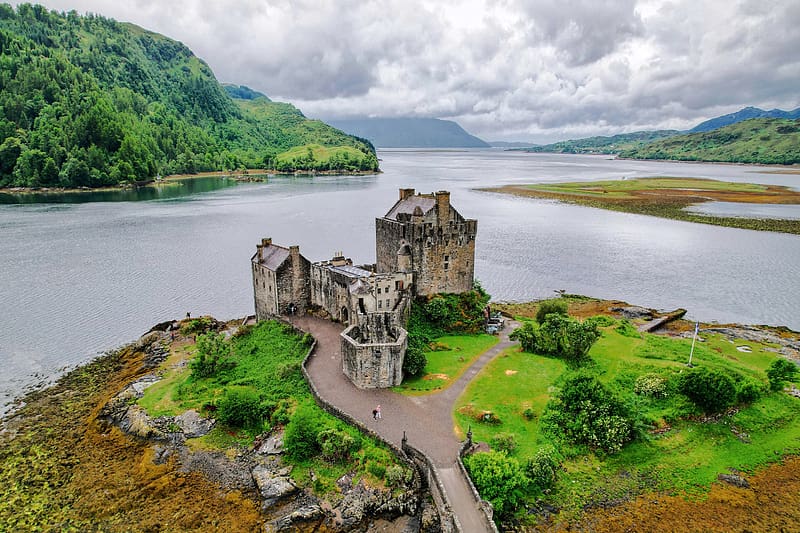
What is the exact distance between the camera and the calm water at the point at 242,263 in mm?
56188

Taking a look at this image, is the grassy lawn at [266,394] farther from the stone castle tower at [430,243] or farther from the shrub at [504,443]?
the stone castle tower at [430,243]

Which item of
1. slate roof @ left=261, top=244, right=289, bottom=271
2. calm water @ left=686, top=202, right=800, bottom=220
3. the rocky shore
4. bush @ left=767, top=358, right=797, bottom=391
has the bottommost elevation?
the rocky shore

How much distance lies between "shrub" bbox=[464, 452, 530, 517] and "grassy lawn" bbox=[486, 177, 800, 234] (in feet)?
347

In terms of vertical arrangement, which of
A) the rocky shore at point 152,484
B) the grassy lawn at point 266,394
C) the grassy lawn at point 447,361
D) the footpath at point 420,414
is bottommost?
the rocky shore at point 152,484

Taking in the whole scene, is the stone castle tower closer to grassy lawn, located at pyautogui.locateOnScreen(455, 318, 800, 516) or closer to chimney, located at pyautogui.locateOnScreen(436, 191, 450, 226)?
chimney, located at pyautogui.locateOnScreen(436, 191, 450, 226)

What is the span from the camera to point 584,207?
13988cm

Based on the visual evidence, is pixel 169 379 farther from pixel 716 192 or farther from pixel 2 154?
pixel 716 192

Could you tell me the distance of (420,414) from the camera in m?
32.2

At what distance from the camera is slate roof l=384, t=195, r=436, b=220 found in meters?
46.2

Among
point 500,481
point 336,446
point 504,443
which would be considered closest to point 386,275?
point 336,446

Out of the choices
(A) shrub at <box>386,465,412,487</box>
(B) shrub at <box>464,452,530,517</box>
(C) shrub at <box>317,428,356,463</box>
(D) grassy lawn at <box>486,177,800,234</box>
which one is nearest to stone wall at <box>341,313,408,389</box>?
(C) shrub at <box>317,428,356,463</box>

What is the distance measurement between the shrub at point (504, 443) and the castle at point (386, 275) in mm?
11473

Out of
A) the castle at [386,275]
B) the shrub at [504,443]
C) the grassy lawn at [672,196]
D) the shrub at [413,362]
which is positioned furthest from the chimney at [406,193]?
the grassy lawn at [672,196]

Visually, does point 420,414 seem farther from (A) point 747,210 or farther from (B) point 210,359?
(A) point 747,210
